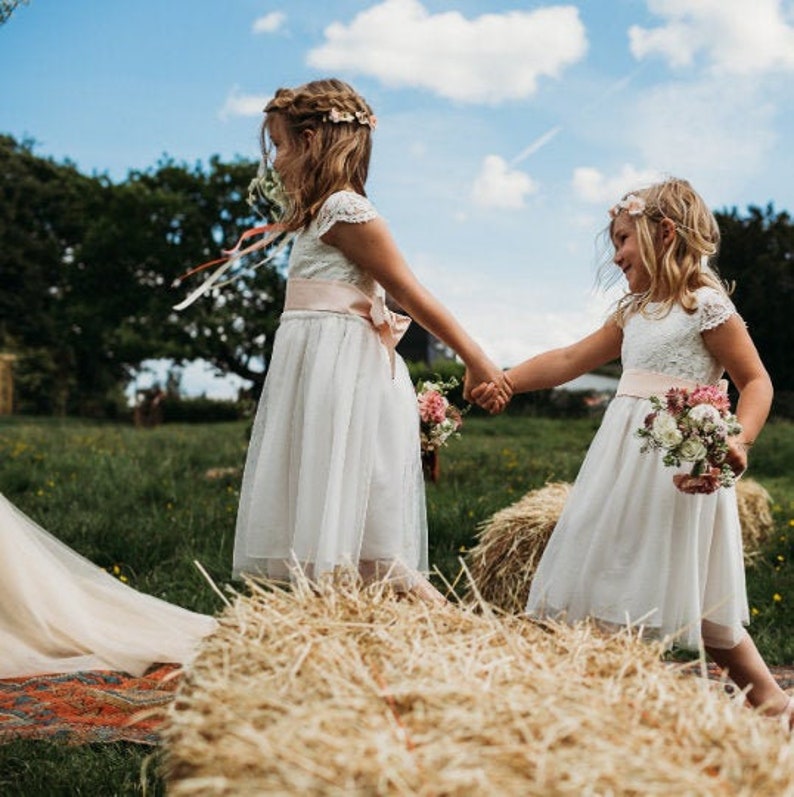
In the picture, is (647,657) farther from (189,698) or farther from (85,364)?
(85,364)

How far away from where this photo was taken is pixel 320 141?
3.80 meters

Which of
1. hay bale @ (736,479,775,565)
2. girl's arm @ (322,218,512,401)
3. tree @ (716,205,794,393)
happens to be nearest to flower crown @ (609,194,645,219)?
girl's arm @ (322,218,512,401)

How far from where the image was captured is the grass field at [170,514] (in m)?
3.25

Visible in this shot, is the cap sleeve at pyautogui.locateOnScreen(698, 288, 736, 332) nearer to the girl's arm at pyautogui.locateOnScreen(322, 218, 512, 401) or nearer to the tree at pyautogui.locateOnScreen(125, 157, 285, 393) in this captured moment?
the girl's arm at pyautogui.locateOnScreen(322, 218, 512, 401)

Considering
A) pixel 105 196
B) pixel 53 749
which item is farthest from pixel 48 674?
pixel 105 196

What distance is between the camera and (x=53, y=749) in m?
3.36

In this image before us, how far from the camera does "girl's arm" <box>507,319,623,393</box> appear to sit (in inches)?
160

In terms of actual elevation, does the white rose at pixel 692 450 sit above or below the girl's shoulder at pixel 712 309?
below

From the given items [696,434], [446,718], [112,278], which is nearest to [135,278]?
[112,278]

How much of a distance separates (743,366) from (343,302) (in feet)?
4.80

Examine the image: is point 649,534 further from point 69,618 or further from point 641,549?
point 69,618

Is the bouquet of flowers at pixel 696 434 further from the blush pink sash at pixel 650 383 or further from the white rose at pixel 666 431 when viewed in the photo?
the blush pink sash at pixel 650 383

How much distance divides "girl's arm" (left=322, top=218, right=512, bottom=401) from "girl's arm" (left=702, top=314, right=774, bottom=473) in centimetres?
94

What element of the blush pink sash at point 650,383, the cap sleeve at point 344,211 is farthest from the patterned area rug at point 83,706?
the blush pink sash at point 650,383
